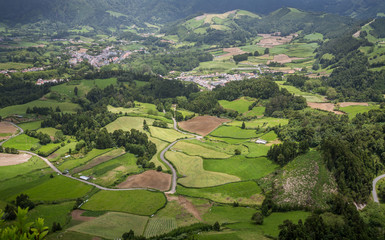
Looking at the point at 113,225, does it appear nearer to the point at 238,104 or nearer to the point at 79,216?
the point at 79,216

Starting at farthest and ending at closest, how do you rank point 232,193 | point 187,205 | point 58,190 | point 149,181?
point 149,181, point 58,190, point 232,193, point 187,205

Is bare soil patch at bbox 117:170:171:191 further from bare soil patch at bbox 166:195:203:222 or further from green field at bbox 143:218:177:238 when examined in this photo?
green field at bbox 143:218:177:238

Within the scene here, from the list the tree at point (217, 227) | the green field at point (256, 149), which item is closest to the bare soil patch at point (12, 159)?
the tree at point (217, 227)

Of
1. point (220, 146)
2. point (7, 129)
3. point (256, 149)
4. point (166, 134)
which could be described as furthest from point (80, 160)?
point (256, 149)

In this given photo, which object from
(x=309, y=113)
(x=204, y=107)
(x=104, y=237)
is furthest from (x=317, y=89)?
(x=104, y=237)

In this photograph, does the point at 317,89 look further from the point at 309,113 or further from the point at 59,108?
the point at 59,108

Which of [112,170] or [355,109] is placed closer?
[112,170]
